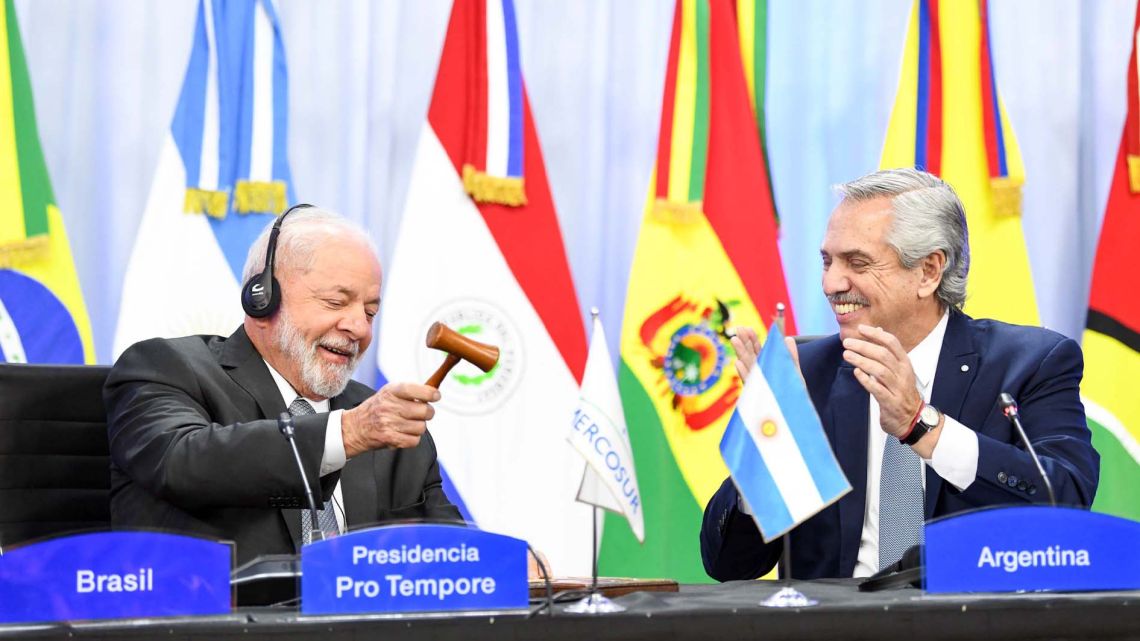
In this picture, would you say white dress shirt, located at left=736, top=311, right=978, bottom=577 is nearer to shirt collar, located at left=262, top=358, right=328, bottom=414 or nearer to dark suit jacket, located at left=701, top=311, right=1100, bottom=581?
dark suit jacket, located at left=701, top=311, right=1100, bottom=581

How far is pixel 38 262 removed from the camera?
3.51 meters

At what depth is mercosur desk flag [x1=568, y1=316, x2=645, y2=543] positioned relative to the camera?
158cm

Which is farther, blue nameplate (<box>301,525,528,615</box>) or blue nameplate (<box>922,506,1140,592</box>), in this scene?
blue nameplate (<box>922,506,1140,592</box>)

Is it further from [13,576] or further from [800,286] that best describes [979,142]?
[13,576]

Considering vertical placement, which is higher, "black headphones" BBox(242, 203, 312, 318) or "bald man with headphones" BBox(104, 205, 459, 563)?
"black headphones" BBox(242, 203, 312, 318)

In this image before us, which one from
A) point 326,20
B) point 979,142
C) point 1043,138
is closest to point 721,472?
point 979,142

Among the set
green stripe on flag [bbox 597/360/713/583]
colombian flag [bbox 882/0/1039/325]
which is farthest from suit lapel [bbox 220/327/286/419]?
colombian flag [bbox 882/0/1039/325]

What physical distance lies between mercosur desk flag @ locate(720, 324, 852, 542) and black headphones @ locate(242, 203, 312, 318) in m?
1.03

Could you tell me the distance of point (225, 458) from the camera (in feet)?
6.39

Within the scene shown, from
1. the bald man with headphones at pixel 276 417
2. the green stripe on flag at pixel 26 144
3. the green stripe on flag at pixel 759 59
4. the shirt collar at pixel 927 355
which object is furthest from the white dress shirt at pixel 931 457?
the green stripe on flag at pixel 26 144

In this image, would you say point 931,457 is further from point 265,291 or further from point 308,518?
point 265,291

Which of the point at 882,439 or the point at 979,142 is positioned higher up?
the point at 979,142

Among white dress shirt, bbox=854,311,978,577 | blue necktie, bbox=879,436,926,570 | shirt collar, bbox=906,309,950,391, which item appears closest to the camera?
white dress shirt, bbox=854,311,978,577

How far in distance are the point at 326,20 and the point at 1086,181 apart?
2.58 m
